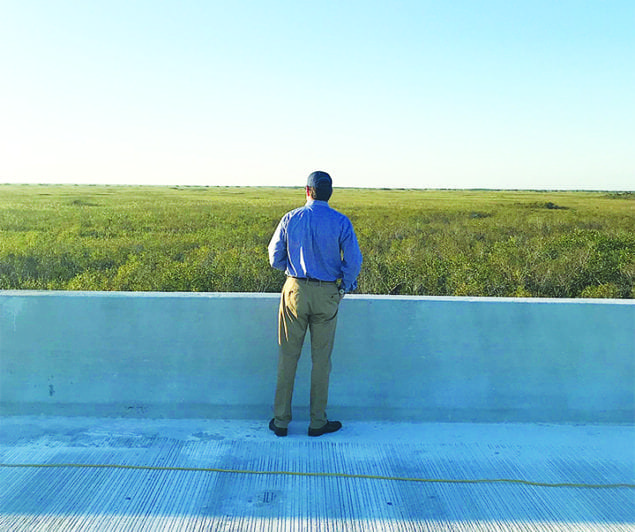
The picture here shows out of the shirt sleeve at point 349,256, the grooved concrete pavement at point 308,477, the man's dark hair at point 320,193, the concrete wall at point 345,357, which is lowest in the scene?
the grooved concrete pavement at point 308,477

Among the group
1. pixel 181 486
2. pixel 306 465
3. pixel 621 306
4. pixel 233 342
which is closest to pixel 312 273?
pixel 233 342

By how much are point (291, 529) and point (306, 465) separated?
65 cm

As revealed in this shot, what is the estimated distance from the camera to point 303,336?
4.12 metres

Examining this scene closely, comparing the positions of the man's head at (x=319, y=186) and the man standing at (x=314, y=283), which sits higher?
the man's head at (x=319, y=186)

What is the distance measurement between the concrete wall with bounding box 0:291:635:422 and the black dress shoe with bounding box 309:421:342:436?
167 mm

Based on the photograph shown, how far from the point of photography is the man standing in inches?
157

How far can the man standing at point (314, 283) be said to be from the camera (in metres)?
3.99

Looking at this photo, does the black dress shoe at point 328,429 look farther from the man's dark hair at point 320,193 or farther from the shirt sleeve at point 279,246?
the man's dark hair at point 320,193

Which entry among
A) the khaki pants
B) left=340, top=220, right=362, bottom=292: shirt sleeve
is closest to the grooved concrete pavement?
the khaki pants

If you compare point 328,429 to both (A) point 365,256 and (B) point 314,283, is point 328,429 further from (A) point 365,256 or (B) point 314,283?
(A) point 365,256

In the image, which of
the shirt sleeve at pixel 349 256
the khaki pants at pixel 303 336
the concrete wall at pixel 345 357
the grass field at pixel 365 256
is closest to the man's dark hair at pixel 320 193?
the shirt sleeve at pixel 349 256

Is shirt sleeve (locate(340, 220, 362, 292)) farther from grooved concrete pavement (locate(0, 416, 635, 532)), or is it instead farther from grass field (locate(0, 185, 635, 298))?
grass field (locate(0, 185, 635, 298))

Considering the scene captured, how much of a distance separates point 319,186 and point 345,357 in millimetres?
1117

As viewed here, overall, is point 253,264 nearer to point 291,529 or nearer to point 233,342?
point 233,342
